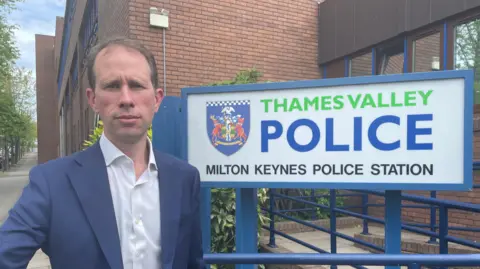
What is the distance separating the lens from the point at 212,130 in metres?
1.86

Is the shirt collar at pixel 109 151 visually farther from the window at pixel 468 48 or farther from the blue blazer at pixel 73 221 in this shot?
the window at pixel 468 48

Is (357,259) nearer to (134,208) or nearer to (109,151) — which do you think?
(134,208)

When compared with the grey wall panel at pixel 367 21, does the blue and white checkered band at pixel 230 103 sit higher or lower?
lower

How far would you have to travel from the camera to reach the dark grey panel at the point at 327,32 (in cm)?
703

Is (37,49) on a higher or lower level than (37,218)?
higher

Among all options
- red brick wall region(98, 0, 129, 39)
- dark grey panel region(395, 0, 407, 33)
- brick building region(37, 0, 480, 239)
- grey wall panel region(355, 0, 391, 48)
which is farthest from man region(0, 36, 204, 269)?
grey wall panel region(355, 0, 391, 48)

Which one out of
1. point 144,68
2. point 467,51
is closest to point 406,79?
point 144,68

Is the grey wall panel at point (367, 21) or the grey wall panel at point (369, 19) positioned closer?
the grey wall panel at point (369, 19)

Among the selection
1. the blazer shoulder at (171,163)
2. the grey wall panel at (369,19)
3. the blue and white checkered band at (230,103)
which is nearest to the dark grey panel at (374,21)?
the grey wall panel at (369,19)

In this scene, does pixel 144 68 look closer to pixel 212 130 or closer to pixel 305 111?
pixel 212 130

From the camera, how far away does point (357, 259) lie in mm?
1386

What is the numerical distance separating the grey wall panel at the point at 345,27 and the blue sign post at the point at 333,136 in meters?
5.28

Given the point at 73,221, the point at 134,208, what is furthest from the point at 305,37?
the point at 73,221

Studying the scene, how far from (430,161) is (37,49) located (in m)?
41.6
